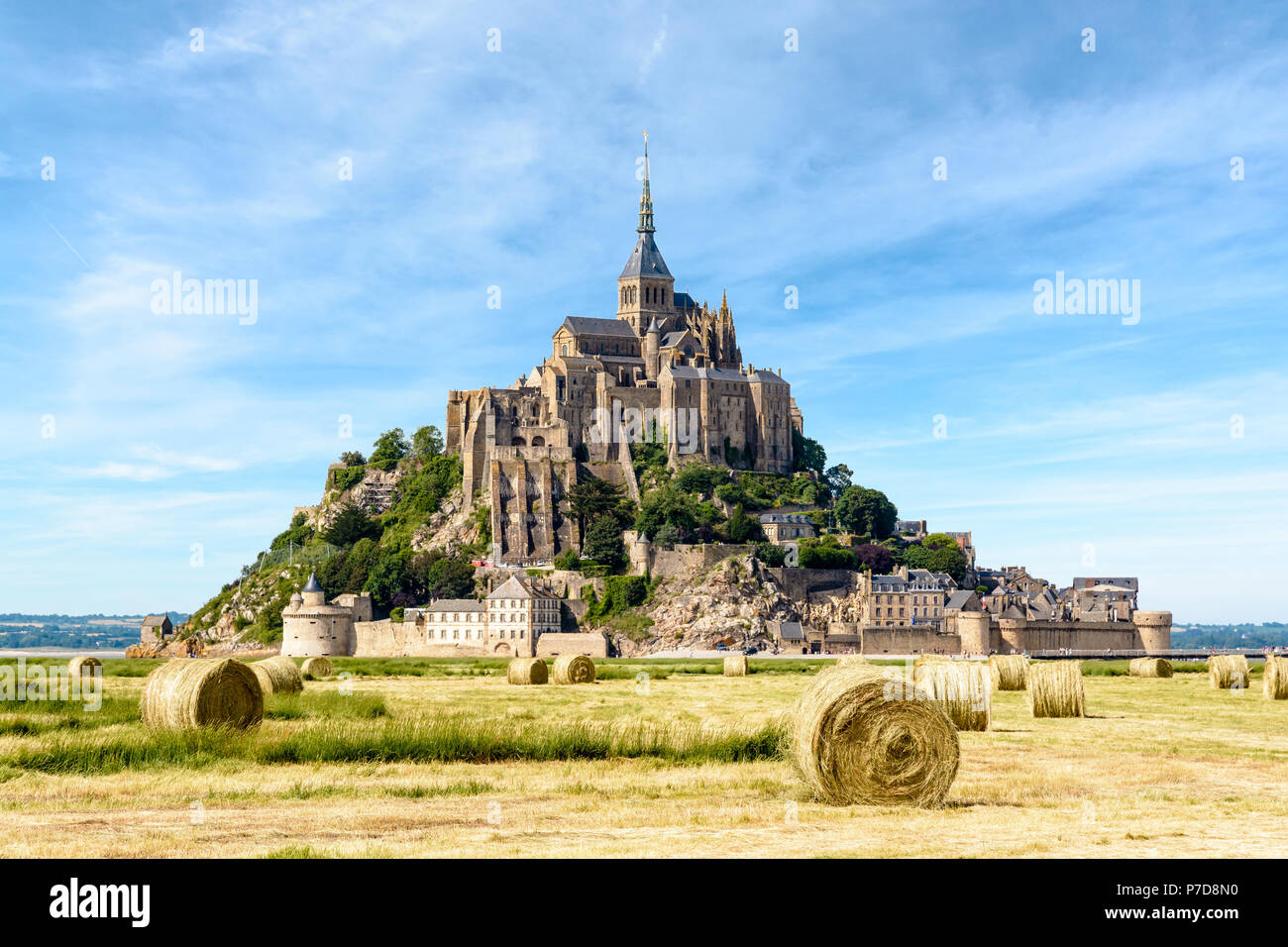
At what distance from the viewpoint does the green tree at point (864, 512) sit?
408ft

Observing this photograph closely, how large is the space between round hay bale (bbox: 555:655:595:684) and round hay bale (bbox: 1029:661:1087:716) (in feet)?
76.1

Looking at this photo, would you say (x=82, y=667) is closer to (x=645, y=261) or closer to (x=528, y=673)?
(x=528, y=673)

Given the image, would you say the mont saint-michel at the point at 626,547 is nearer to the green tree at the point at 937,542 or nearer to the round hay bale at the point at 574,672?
the green tree at the point at 937,542

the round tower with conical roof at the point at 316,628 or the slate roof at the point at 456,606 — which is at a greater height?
the slate roof at the point at 456,606

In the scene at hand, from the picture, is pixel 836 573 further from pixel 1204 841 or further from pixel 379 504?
pixel 1204 841

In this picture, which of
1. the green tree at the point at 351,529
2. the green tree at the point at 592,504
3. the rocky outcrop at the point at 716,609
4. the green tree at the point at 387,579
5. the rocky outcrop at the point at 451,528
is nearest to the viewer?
the rocky outcrop at the point at 716,609

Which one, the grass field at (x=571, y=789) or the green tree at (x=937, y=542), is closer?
the grass field at (x=571, y=789)

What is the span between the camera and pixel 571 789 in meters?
17.6

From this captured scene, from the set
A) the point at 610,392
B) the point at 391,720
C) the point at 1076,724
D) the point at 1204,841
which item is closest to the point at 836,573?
the point at 610,392

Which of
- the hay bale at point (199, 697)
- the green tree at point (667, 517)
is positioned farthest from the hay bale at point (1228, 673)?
the green tree at point (667, 517)

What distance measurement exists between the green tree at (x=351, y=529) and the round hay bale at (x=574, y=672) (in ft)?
246

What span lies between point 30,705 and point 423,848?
66.1 ft

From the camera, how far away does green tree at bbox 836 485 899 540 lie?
12431cm

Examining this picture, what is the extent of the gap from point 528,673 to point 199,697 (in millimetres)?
27525
